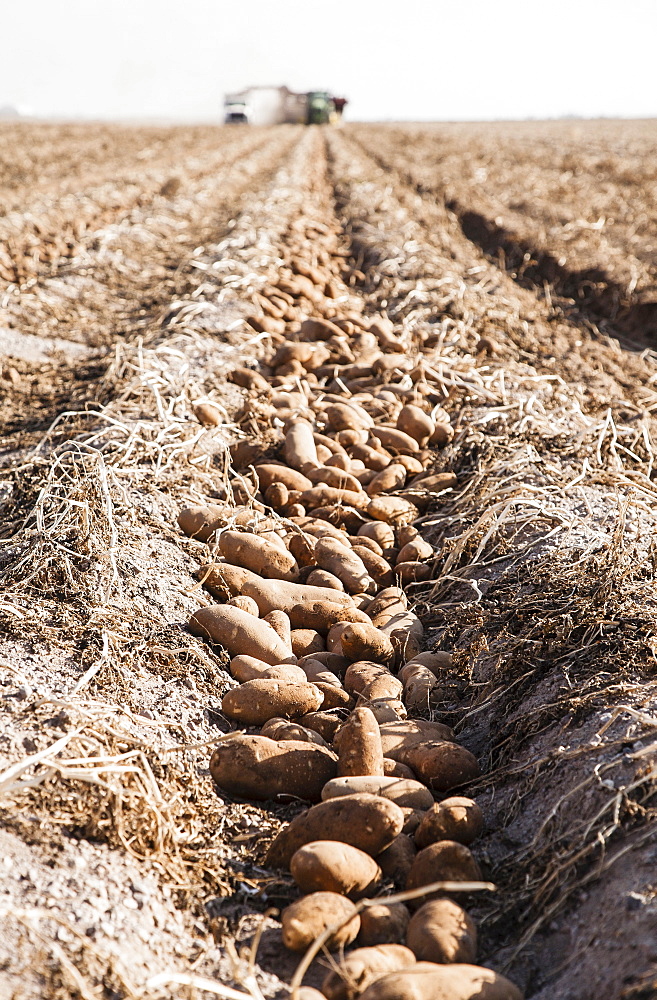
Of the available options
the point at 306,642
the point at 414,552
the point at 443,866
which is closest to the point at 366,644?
the point at 306,642

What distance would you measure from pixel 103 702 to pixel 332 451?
211cm

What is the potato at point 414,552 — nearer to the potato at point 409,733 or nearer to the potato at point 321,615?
the potato at point 321,615

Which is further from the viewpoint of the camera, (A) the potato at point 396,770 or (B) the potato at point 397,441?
(B) the potato at point 397,441

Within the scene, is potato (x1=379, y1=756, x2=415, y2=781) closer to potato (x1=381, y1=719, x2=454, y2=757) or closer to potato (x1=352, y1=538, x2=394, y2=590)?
potato (x1=381, y1=719, x2=454, y2=757)

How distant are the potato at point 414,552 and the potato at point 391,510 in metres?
0.24

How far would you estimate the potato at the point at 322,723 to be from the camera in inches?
98.6

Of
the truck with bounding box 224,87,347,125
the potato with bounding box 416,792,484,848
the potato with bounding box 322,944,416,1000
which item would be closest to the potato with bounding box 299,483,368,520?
the potato with bounding box 416,792,484,848

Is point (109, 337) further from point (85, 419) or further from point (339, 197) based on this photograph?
point (339, 197)

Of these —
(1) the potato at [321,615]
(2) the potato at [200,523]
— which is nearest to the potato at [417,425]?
(2) the potato at [200,523]

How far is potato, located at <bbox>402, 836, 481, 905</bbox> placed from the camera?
1.90 metres

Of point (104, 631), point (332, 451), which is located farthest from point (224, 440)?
point (104, 631)

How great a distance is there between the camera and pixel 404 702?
275 centimetres

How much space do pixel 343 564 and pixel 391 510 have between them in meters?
0.53

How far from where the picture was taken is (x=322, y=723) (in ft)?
8.24
